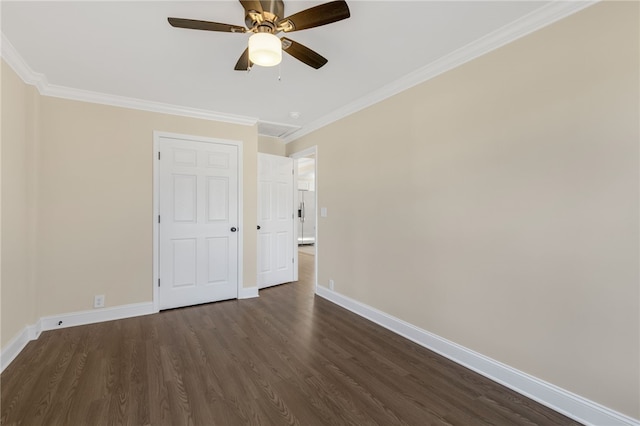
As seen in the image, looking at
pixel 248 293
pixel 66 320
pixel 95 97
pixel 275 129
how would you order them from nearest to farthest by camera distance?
pixel 66 320 < pixel 95 97 < pixel 248 293 < pixel 275 129

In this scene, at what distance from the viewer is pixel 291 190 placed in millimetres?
4844

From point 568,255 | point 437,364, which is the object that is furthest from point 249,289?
point 568,255

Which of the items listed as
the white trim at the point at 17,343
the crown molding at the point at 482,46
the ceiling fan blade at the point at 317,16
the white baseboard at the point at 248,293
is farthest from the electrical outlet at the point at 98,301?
the crown molding at the point at 482,46

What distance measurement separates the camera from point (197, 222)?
3736 millimetres

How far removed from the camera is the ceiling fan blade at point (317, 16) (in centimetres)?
150

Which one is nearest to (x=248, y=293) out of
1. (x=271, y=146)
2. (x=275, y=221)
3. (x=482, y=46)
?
Result: (x=275, y=221)

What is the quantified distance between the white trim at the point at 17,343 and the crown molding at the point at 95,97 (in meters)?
2.29

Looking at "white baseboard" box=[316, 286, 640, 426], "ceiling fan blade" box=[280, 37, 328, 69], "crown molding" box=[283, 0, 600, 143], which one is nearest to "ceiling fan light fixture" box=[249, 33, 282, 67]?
"ceiling fan blade" box=[280, 37, 328, 69]

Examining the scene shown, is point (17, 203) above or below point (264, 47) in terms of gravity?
below

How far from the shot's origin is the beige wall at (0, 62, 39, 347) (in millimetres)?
2318

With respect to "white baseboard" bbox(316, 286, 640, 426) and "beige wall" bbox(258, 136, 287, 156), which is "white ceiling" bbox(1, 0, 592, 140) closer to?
"beige wall" bbox(258, 136, 287, 156)

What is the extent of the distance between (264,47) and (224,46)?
2.76ft

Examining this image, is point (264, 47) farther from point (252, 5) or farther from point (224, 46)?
point (224, 46)

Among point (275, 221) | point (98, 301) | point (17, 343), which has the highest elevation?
point (275, 221)
